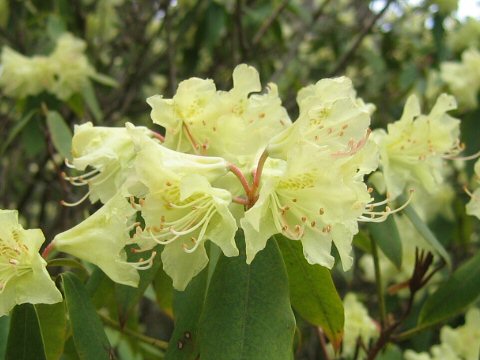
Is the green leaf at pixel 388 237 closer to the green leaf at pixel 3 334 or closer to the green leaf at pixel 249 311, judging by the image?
Result: the green leaf at pixel 249 311

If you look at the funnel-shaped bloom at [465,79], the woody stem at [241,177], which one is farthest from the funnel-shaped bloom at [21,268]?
the funnel-shaped bloom at [465,79]

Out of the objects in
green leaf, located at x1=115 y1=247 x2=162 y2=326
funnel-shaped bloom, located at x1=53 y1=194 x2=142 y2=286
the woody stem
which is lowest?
green leaf, located at x1=115 y1=247 x2=162 y2=326

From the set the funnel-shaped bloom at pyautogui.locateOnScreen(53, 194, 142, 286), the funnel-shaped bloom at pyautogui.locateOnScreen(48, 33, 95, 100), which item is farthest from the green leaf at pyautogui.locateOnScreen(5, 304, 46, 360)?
the funnel-shaped bloom at pyautogui.locateOnScreen(48, 33, 95, 100)

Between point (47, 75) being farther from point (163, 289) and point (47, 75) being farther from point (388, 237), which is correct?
point (388, 237)

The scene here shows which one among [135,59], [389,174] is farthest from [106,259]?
[135,59]

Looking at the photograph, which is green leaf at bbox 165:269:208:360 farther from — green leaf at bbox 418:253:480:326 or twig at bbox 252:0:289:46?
twig at bbox 252:0:289:46
